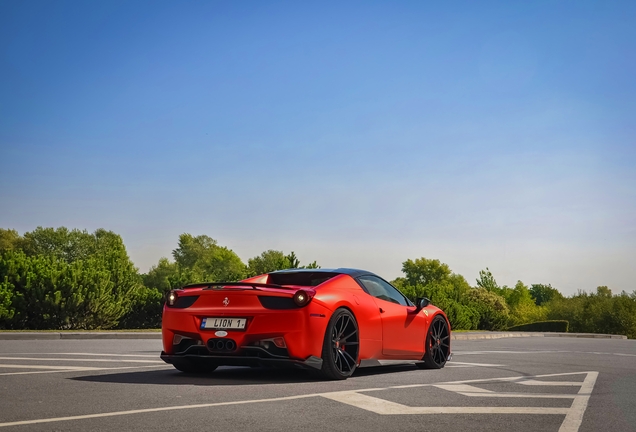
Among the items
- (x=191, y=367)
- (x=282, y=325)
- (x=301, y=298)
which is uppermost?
(x=301, y=298)

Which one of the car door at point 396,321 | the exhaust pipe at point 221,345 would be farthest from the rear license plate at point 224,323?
the car door at point 396,321

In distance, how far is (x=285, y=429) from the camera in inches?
192

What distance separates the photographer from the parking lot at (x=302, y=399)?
5168 millimetres

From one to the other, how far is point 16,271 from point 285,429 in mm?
24325

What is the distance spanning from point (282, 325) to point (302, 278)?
1.83 metres

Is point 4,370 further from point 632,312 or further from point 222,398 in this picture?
point 632,312

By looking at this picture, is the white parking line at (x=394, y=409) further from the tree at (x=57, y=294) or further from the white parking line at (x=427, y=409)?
the tree at (x=57, y=294)

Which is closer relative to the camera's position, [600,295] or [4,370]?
[4,370]

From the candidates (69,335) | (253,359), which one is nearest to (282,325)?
(253,359)

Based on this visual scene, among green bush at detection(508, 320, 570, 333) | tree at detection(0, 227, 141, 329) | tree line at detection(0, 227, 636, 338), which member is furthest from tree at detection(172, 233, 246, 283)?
tree at detection(0, 227, 141, 329)

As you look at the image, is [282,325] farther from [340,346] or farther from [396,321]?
[396,321]

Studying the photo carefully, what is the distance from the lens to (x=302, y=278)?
31.4ft

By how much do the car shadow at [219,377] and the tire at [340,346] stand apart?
0.68ft

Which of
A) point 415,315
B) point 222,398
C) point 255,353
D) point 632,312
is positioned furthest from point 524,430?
point 632,312
